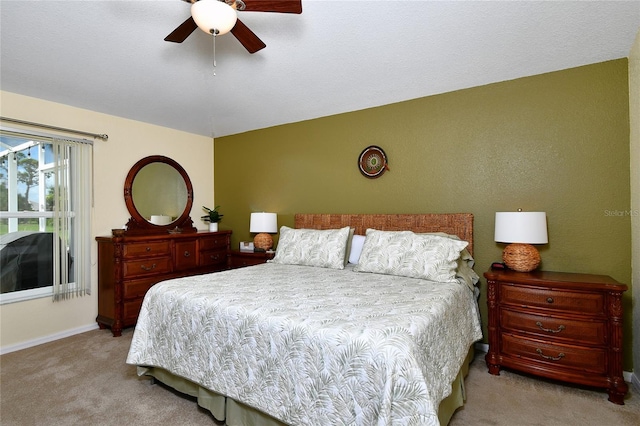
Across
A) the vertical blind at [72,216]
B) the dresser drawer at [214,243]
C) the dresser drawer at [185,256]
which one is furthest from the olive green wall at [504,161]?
the vertical blind at [72,216]

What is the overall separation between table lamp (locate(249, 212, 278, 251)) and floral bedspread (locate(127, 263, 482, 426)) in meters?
1.58

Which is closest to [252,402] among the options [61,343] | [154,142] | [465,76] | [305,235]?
[305,235]

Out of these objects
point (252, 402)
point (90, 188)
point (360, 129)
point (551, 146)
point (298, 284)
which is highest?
point (360, 129)

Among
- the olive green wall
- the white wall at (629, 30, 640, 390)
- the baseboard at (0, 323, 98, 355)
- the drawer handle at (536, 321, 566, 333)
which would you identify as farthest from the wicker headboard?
the baseboard at (0, 323, 98, 355)

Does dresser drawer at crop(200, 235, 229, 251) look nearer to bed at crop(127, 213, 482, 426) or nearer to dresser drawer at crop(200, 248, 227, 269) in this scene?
dresser drawer at crop(200, 248, 227, 269)

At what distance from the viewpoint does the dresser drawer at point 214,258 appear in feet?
13.6

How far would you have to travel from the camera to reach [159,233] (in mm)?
4035

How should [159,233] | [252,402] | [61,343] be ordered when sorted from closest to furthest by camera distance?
[252,402] → [61,343] → [159,233]

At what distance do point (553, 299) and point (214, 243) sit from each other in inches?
144

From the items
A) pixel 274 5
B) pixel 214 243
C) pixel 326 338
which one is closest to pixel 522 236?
pixel 326 338

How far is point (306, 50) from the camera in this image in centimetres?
236

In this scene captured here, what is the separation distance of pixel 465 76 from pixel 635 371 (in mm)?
2582

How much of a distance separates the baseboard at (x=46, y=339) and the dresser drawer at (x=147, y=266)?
80 cm

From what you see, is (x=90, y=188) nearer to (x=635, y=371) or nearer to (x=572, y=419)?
(x=572, y=419)
